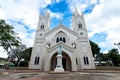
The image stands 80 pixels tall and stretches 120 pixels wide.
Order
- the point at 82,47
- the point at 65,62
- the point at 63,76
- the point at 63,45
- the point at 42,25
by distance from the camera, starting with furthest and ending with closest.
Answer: the point at 42,25 → the point at 82,47 → the point at 65,62 → the point at 63,45 → the point at 63,76

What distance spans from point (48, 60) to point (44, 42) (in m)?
6.74

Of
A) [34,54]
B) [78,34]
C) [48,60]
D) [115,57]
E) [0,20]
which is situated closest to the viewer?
[0,20]

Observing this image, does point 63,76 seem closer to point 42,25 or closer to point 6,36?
point 6,36

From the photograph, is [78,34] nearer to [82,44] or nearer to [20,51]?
[82,44]

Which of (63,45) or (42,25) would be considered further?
(42,25)

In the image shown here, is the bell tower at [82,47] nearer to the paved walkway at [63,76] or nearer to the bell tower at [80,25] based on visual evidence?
the bell tower at [80,25]

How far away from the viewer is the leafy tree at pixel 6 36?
13992mm

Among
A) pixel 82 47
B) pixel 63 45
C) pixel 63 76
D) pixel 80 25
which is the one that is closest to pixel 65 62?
pixel 63 45

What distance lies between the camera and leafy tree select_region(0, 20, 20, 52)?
13992 mm

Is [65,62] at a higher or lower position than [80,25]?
lower

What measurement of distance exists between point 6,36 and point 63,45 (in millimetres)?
11236

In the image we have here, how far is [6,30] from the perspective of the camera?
47.4 ft

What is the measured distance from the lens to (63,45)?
20.8 m

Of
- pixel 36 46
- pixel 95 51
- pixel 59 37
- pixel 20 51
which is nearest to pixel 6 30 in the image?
pixel 36 46
